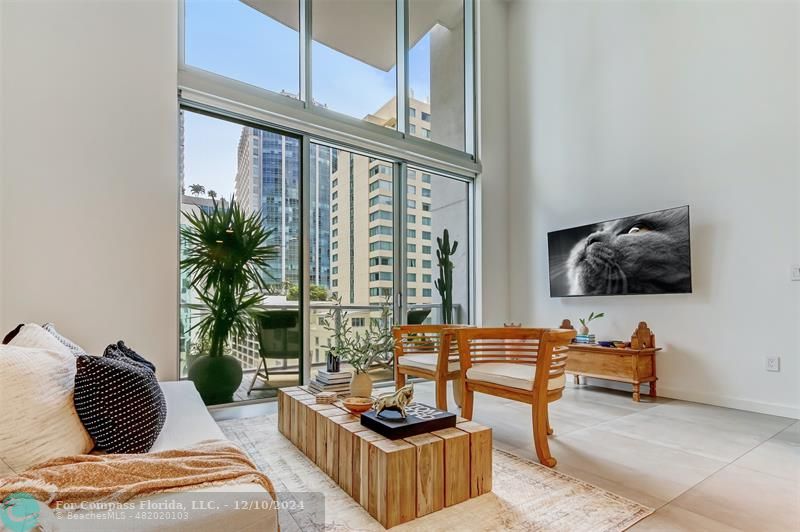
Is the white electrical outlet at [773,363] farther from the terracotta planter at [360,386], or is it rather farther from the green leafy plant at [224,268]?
the green leafy plant at [224,268]

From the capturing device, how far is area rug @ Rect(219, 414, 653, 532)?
1.63 meters

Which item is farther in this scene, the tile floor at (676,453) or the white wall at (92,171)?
the white wall at (92,171)

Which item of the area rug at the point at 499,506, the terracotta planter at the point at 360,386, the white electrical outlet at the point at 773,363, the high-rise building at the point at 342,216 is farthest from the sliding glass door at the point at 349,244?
the white electrical outlet at the point at 773,363

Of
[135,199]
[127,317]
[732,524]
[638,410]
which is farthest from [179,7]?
[638,410]

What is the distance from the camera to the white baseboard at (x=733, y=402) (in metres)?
3.18

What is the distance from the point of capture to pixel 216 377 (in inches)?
136

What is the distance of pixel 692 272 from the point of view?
3.72 metres

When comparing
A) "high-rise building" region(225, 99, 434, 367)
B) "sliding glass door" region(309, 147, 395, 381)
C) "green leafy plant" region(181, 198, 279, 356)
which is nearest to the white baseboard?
"high-rise building" region(225, 99, 434, 367)

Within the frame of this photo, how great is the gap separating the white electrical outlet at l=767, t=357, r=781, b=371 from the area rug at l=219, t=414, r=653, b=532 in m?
2.40

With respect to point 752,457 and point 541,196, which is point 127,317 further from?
point 541,196

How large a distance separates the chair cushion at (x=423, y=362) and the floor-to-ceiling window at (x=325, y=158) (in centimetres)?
28

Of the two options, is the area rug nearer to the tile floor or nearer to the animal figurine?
the tile floor

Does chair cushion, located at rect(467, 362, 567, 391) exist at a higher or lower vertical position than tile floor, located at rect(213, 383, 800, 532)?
higher

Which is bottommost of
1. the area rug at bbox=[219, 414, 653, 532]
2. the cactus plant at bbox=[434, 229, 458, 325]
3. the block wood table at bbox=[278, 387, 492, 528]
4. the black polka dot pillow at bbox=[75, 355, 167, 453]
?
the area rug at bbox=[219, 414, 653, 532]
